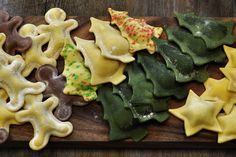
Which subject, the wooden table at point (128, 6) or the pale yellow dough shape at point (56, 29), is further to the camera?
the wooden table at point (128, 6)

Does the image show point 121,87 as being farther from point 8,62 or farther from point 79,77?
point 8,62

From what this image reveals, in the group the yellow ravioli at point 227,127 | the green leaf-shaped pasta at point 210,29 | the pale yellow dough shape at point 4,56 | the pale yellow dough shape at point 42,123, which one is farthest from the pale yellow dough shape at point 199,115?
the pale yellow dough shape at point 4,56

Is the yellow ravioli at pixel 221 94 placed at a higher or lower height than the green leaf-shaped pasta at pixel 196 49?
lower

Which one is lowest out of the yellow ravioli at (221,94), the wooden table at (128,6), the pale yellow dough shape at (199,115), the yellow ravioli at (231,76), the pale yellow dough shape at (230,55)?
the pale yellow dough shape at (199,115)

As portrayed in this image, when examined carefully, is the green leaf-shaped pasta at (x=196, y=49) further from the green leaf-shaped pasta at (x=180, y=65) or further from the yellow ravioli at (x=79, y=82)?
the yellow ravioli at (x=79, y=82)

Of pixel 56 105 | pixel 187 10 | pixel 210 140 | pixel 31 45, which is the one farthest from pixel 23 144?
pixel 187 10

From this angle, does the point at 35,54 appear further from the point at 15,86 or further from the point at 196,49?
the point at 196,49

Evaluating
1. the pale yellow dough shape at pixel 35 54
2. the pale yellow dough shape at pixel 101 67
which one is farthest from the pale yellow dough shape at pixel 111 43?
the pale yellow dough shape at pixel 35 54
